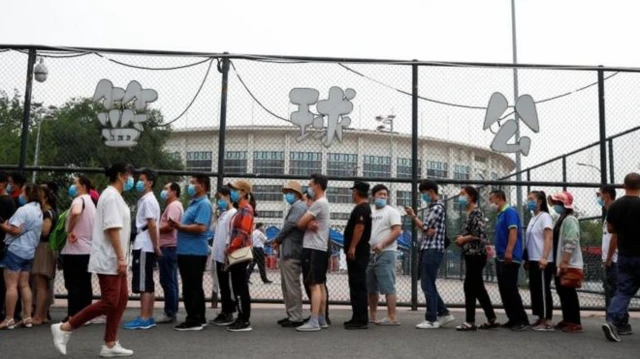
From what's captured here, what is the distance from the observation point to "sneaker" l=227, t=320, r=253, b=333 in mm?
6679

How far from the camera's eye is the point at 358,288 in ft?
22.7

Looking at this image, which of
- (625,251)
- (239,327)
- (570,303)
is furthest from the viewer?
(570,303)

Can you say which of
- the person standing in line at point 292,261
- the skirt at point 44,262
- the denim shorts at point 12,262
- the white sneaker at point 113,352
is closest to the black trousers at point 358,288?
the person standing in line at point 292,261

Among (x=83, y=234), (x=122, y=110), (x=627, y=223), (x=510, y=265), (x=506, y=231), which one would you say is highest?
(x=122, y=110)

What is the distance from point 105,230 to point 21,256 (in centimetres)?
197

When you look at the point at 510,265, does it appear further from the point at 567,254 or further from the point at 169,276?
the point at 169,276

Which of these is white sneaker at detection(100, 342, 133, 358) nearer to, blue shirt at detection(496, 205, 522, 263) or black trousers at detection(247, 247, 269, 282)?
blue shirt at detection(496, 205, 522, 263)

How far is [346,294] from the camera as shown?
418 inches

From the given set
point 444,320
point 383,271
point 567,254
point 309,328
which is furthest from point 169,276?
point 567,254

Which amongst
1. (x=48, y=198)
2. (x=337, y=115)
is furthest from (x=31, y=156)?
(x=337, y=115)

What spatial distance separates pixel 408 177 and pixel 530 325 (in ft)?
8.11

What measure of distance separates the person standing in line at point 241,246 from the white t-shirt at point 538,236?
3.35 meters

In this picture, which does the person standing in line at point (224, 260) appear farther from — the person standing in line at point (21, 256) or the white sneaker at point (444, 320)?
the white sneaker at point (444, 320)

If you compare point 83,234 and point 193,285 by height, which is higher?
point 83,234
